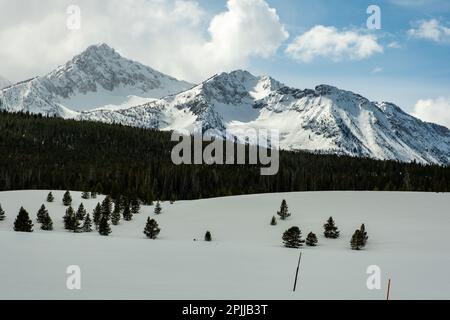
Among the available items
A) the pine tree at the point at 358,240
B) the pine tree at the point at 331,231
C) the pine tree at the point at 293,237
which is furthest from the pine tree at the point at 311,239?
the pine tree at the point at 331,231

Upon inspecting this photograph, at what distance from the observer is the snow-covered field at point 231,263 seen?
2559 cm

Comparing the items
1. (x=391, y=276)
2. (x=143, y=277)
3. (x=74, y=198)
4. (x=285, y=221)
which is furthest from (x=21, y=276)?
(x=74, y=198)

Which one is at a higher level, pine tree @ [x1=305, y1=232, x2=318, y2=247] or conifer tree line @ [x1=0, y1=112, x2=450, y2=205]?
conifer tree line @ [x1=0, y1=112, x2=450, y2=205]

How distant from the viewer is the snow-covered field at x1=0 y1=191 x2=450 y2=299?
84.0ft

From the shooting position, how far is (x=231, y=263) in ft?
118

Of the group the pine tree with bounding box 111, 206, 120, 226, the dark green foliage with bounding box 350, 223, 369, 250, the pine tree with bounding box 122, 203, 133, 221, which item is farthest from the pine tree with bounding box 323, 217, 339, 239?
the pine tree with bounding box 122, 203, 133, 221

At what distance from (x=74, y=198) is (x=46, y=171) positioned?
157 feet

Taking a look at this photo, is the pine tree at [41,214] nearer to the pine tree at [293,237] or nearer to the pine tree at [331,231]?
the pine tree at [293,237]

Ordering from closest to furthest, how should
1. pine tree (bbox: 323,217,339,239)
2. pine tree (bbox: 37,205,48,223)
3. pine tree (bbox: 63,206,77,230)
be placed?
pine tree (bbox: 323,217,339,239) → pine tree (bbox: 63,206,77,230) → pine tree (bbox: 37,205,48,223)

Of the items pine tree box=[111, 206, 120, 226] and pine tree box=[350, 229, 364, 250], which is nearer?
pine tree box=[350, 229, 364, 250]

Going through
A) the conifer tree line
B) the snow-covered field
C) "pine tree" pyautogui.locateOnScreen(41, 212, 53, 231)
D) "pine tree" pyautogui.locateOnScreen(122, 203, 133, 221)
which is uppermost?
the conifer tree line

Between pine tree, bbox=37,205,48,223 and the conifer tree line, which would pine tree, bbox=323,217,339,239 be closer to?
pine tree, bbox=37,205,48,223

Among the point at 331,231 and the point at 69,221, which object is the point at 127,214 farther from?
the point at 331,231
